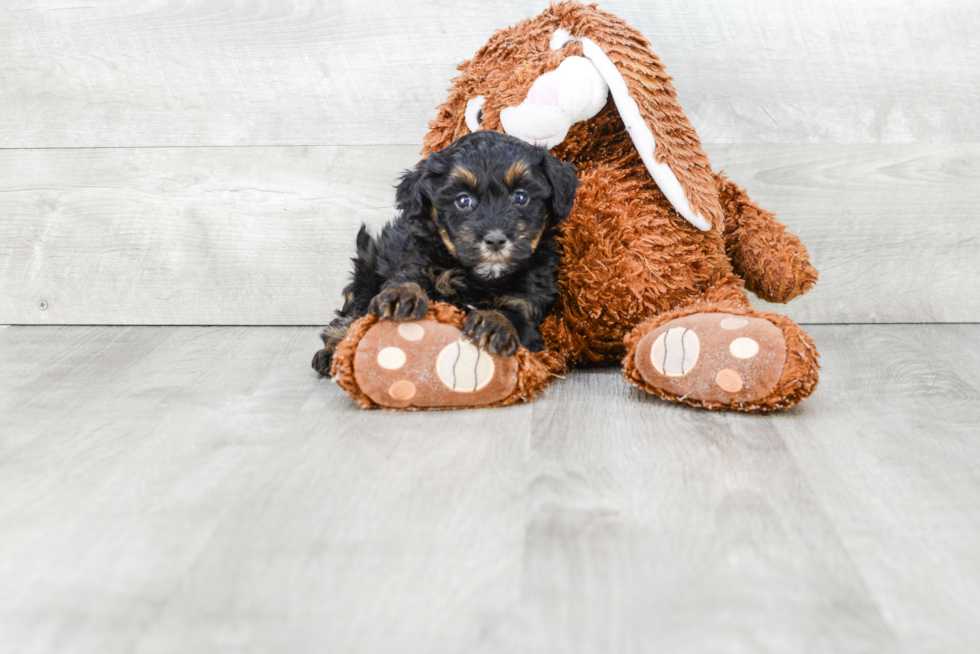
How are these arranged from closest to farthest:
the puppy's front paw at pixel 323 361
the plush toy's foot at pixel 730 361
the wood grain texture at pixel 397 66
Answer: the plush toy's foot at pixel 730 361, the puppy's front paw at pixel 323 361, the wood grain texture at pixel 397 66

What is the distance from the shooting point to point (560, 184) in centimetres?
177

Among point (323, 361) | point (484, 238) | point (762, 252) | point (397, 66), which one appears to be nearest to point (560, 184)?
point (484, 238)

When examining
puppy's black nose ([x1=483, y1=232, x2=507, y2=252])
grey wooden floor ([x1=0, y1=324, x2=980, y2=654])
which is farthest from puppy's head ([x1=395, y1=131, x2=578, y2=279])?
grey wooden floor ([x1=0, y1=324, x2=980, y2=654])

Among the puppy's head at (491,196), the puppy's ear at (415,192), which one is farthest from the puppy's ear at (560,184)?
the puppy's ear at (415,192)

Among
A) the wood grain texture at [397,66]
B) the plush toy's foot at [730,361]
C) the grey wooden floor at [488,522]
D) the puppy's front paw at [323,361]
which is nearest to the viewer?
the grey wooden floor at [488,522]

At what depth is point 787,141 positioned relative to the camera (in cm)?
251

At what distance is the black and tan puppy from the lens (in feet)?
5.51

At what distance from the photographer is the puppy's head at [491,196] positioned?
66.4 inches

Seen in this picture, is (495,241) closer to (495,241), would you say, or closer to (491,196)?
(495,241)

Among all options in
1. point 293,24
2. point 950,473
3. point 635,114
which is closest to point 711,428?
point 950,473

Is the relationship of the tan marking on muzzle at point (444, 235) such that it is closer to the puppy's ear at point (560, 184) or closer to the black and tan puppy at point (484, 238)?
the black and tan puppy at point (484, 238)

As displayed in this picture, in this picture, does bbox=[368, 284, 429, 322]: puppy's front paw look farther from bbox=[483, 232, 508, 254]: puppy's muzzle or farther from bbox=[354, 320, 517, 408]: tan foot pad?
bbox=[483, 232, 508, 254]: puppy's muzzle

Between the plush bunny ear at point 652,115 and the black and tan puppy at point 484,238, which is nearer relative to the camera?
the black and tan puppy at point 484,238

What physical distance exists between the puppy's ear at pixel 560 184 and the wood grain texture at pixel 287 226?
A: 883 mm
